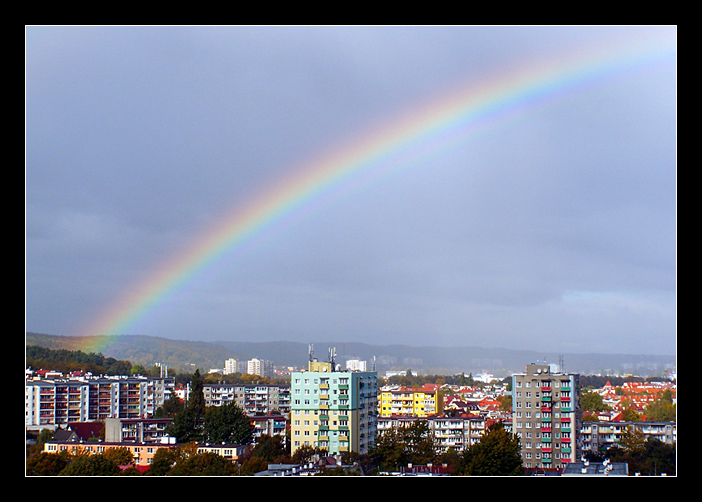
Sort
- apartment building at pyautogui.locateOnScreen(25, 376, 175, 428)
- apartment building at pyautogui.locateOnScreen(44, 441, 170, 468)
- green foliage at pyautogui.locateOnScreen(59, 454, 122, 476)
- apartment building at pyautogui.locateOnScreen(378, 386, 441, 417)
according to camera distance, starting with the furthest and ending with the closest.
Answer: apartment building at pyautogui.locateOnScreen(378, 386, 441, 417), apartment building at pyautogui.locateOnScreen(25, 376, 175, 428), apartment building at pyautogui.locateOnScreen(44, 441, 170, 468), green foliage at pyautogui.locateOnScreen(59, 454, 122, 476)

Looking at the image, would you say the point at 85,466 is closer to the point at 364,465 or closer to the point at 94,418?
the point at 364,465

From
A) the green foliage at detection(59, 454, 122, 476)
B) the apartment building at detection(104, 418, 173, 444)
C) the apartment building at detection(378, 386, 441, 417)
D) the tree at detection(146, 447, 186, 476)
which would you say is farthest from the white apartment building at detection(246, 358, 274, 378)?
the green foliage at detection(59, 454, 122, 476)

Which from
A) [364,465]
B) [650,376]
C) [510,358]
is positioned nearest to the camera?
[364,465]

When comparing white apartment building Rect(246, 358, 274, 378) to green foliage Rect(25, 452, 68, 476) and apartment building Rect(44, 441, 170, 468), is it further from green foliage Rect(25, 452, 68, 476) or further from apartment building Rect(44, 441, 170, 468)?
green foliage Rect(25, 452, 68, 476)

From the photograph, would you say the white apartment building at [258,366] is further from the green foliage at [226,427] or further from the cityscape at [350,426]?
the green foliage at [226,427]

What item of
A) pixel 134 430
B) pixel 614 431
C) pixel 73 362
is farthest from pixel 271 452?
pixel 73 362

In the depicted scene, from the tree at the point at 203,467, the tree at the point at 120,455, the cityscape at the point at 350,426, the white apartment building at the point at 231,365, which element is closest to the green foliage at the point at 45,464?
the tree at the point at 120,455
